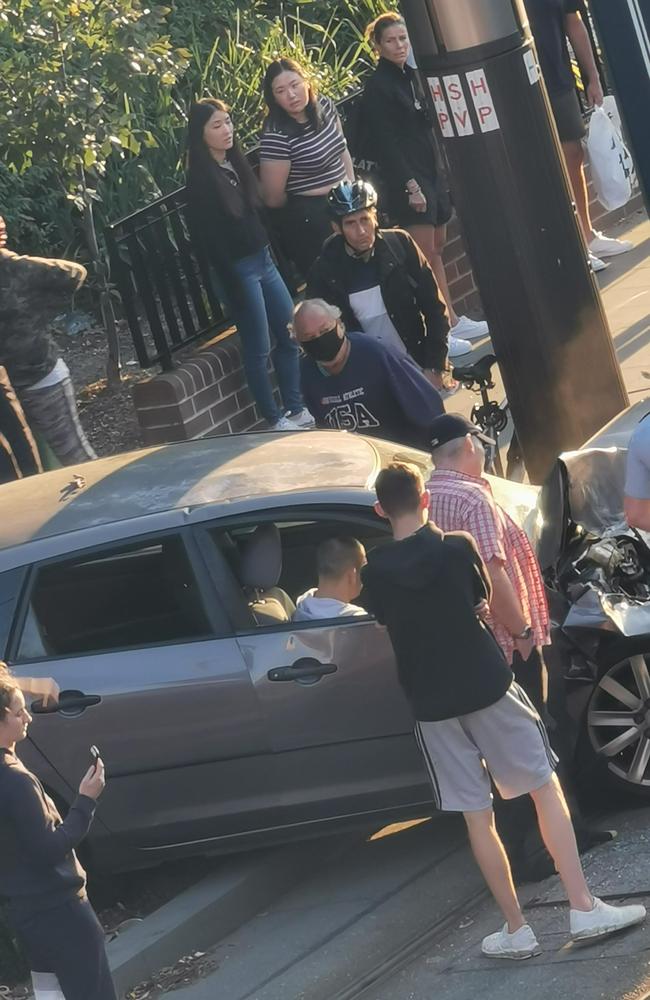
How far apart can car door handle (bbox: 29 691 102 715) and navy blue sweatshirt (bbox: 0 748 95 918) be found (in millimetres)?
1288

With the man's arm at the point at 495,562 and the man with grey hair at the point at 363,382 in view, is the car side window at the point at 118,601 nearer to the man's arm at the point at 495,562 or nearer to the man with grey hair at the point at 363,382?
the man's arm at the point at 495,562

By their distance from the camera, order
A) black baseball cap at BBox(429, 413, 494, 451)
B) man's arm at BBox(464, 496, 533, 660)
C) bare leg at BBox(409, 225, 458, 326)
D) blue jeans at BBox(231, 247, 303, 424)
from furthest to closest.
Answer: bare leg at BBox(409, 225, 458, 326)
blue jeans at BBox(231, 247, 303, 424)
black baseball cap at BBox(429, 413, 494, 451)
man's arm at BBox(464, 496, 533, 660)

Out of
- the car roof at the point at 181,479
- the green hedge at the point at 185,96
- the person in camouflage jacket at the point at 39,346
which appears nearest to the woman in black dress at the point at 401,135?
the green hedge at the point at 185,96

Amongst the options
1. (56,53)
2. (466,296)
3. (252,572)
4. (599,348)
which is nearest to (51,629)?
(252,572)

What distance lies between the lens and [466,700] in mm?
5453

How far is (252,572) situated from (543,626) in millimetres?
1121

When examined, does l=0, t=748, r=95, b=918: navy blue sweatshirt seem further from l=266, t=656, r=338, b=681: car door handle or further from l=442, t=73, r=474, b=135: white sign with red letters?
l=442, t=73, r=474, b=135: white sign with red letters

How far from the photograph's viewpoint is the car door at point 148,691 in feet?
20.3

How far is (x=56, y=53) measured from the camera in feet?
33.8

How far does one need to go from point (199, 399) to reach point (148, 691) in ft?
14.9

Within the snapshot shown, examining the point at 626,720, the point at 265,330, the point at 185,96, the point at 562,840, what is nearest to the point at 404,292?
the point at 265,330

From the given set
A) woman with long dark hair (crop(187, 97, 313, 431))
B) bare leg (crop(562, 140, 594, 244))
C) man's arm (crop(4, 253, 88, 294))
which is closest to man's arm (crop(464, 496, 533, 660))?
man's arm (crop(4, 253, 88, 294))

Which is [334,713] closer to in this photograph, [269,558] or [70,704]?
[269,558]

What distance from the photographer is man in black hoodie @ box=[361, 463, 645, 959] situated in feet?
17.7
